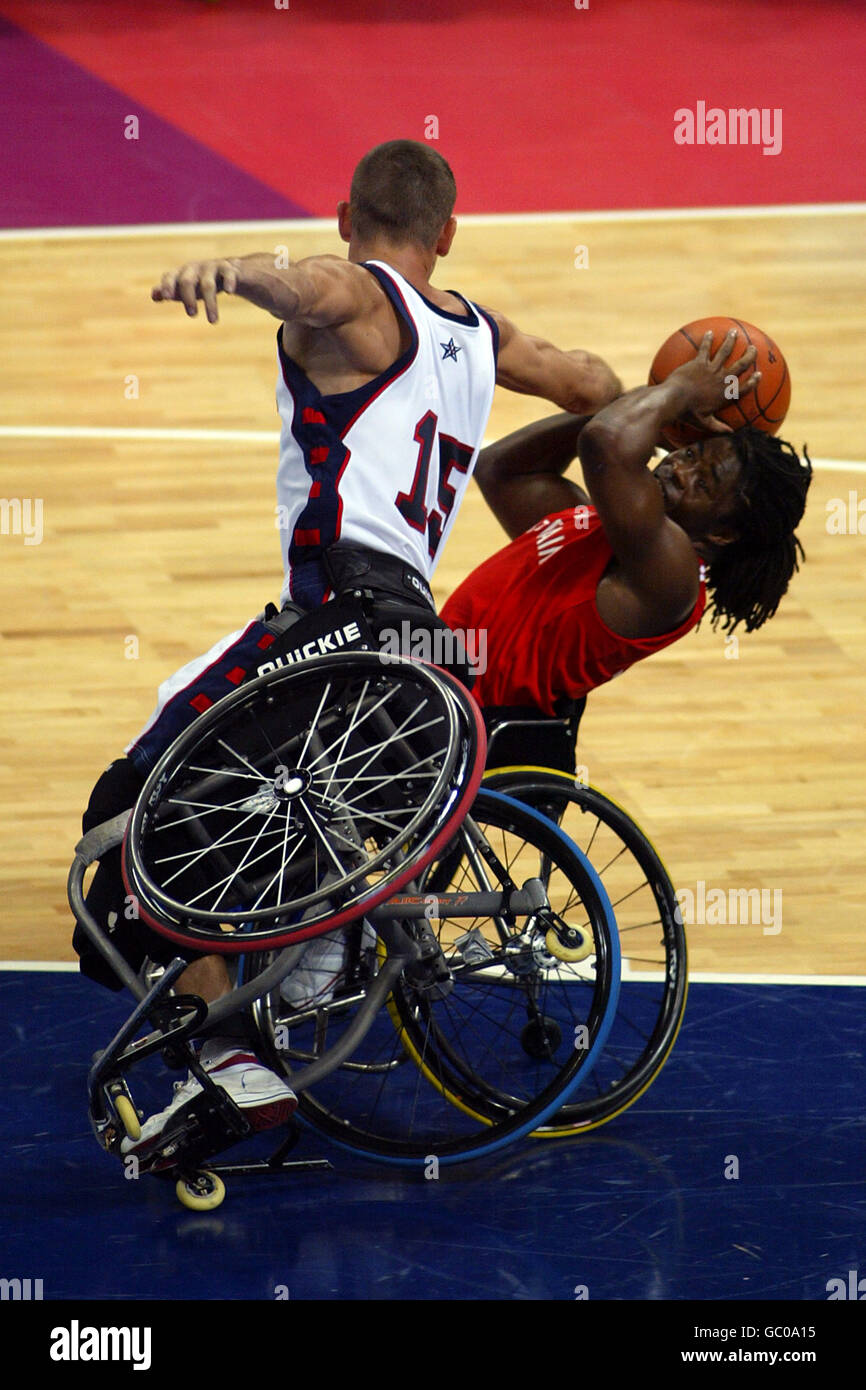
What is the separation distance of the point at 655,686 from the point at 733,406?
239cm

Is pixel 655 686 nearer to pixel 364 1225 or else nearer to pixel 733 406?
pixel 733 406

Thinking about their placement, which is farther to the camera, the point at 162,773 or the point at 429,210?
the point at 429,210

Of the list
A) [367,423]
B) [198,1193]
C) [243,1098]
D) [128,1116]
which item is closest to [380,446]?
[367,423]

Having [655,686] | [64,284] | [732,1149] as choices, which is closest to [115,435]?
[64,284]

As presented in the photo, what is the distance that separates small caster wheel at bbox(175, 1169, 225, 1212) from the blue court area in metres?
0.04

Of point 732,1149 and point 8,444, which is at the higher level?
point 8,444

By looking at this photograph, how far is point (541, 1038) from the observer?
4.83 metres

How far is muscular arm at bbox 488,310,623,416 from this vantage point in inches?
189

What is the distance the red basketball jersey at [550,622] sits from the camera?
471 centimetres

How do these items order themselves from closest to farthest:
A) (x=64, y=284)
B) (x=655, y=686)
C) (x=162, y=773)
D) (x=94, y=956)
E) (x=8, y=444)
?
(x=162, y=773)
(x=94, y=956)
(x=655, y=686)
(x=8, y=444)
(x=64, y=284)

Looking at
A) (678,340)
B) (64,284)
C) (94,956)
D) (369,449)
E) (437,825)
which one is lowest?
(94,956)

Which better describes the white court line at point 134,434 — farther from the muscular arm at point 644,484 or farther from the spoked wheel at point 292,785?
the spoked wheel at point 292,785

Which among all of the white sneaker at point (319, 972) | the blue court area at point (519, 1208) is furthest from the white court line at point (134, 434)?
the white sneaker at point (319, 972)

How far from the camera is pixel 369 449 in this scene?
4.32 metres
